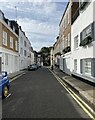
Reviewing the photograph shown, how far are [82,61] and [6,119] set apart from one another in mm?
13941

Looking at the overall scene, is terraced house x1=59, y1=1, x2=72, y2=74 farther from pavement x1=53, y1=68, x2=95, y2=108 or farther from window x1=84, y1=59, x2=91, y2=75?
pavement x1=53, y1=68, x2=95, y2=108

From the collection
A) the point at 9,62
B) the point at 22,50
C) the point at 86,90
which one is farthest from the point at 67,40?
the point at 22,50

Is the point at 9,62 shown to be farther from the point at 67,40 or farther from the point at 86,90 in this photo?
the point at 86,90

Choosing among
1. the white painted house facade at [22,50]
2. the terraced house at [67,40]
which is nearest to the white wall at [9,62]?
the terraced house at [67,40]

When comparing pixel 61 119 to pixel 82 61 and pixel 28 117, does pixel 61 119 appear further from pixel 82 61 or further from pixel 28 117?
pixel 82 61

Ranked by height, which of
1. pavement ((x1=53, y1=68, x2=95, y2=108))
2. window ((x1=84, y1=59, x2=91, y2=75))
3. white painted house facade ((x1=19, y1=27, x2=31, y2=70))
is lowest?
pavement ((x1=53, y1=68, x2=95, y2=108))

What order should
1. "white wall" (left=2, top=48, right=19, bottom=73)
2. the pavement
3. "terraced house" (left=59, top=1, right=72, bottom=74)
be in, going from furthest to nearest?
"terraced house" (left=59, top=1, right=72, bottom=74) < "white wall" (left=2, top=48, right=19, bottom=73) < the pavement

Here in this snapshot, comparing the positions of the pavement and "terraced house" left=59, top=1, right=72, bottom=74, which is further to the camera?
"terraced house" left=59, top=1, right=72, bottom=74

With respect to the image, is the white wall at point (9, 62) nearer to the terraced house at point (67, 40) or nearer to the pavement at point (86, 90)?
the terraced house at point (67, 40)

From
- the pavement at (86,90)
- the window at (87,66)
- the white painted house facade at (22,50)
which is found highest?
the white painted house facade at (22,50)

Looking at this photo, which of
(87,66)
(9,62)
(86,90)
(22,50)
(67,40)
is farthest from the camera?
(22,50)

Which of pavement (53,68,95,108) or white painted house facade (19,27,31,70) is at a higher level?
white painted house facade (19,27,31,70)

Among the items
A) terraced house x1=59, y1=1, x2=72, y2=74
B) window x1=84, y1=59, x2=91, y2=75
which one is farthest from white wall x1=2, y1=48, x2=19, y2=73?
window x1=84, y1=59, x2=91, y2=75

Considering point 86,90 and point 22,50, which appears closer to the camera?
point 86,90
